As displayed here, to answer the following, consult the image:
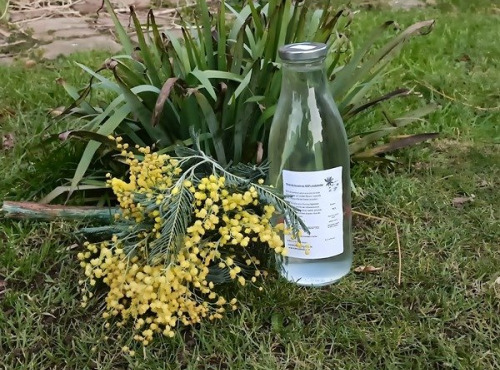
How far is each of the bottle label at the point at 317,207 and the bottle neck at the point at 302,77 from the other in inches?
8.8

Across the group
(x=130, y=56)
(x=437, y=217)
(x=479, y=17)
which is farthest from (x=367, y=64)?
(x=479, y=17)

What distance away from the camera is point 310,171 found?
193cm

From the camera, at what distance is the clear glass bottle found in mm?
1922

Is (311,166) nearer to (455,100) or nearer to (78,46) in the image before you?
(455,100)

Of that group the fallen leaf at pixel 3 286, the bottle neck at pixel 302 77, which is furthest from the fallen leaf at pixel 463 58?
the fallen leaf at pixel 3 286

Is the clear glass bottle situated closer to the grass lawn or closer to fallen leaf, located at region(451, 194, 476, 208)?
the grass lawn

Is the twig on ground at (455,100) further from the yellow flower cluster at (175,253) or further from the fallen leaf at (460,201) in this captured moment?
the yellow flower cluster at (175,253)

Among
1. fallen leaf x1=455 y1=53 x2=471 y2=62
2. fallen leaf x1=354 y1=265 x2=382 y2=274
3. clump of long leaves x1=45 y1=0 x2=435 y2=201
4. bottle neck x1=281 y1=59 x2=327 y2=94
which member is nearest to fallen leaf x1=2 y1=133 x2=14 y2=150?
clump of long leaves x1=45 y1=0 x2=435 y2=201

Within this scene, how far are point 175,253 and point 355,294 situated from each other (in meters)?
0.54

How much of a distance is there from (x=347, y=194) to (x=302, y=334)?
42 centimetres

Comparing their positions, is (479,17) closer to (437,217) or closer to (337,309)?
(437,217)

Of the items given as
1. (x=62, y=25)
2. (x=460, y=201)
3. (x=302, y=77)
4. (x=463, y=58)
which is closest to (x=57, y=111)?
(x=302, y=77)

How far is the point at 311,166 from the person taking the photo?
1950 mm

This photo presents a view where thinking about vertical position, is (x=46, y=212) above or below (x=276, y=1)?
below
